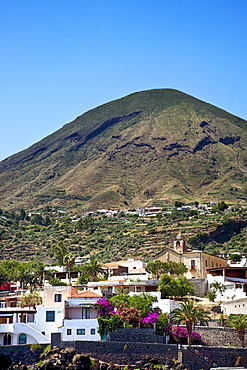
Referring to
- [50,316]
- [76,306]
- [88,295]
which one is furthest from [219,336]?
[50,316]

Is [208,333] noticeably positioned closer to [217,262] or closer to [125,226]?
[217,262]

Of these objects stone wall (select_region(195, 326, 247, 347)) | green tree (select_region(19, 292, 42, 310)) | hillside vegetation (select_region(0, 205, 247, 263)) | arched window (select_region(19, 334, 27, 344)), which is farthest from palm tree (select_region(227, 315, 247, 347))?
hillside vegetation (select_region(0, 205, 247, 263))

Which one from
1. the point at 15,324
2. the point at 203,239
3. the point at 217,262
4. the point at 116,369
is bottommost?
the point at 116,369

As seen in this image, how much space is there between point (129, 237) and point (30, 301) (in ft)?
313

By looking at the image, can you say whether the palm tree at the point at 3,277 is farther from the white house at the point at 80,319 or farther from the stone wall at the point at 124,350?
the stone wall at the point at 124,350

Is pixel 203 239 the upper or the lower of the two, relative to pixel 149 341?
upper

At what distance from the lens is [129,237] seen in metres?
173

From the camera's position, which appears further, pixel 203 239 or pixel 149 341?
pixel 203 239

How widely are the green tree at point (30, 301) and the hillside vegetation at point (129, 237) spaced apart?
66.9 meters

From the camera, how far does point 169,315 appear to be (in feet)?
243

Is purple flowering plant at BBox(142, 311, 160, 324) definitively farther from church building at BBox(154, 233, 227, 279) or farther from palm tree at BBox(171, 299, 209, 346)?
church building at BBox(154, 233, 227, 279)

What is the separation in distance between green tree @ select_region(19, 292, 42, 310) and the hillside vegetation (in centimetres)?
6693

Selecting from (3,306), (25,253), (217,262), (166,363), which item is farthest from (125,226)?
(166,363)

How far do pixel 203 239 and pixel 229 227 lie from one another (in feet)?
32.5
